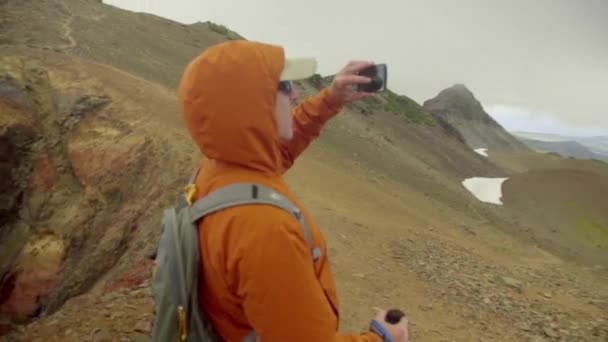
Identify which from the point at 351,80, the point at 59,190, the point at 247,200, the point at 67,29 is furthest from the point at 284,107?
the point at 67,29

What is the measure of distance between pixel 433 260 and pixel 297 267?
6.09m

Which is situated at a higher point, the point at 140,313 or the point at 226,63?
the point at 226,63

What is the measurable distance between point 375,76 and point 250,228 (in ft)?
5.37

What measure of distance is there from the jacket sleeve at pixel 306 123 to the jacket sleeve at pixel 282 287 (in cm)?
164

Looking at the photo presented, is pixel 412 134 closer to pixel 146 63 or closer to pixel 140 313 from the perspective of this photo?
pixel 146 63

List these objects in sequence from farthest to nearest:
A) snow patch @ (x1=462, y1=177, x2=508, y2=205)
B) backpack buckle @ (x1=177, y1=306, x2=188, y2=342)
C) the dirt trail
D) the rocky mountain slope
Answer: snow patch @ (x1=462, y1=177, x2=508, y2=205) < the dirt trail < the rocky mountain slope < backpack buckle @ (x1=177, y1=306, x2=188, y2=342)

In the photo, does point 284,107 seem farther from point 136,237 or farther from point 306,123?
point 136,237

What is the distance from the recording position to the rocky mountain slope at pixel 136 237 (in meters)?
6.03

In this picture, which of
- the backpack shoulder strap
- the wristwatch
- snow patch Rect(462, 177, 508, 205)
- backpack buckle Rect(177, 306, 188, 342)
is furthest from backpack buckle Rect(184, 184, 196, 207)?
snow patch Rect(462, 177, 508, 205)

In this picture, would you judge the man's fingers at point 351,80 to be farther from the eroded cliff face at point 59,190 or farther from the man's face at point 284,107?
the eroded cliff face at point 59,190

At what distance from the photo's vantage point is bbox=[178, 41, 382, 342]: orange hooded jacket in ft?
6.90

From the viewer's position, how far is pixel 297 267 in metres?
2.11

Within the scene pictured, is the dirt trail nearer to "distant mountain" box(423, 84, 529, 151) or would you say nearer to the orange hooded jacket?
the orange hooded jacket

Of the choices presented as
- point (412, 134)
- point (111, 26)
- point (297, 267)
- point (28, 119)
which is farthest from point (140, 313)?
point (412, 134)
